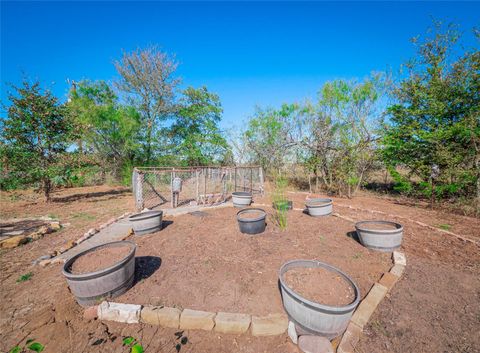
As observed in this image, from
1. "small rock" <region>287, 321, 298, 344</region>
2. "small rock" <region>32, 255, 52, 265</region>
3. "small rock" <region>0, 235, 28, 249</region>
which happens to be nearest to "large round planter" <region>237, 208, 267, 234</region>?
"small rock" <region>287, 321, 298, 344</region>

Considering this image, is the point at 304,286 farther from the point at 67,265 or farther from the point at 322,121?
the point at 322,121

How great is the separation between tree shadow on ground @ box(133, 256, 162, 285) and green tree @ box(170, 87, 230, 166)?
483 inches

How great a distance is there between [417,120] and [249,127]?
414 inches

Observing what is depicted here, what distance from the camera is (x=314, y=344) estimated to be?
5.99 ft

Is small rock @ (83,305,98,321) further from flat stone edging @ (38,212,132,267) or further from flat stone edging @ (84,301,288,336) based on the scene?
flat stone edging @ (38,212,132,267)

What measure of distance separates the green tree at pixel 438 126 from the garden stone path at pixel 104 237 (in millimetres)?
10630

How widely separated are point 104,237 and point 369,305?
5.27 metres

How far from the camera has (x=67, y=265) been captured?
7.94ft

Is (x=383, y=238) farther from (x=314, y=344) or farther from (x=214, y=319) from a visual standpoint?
(x=214, y=319)

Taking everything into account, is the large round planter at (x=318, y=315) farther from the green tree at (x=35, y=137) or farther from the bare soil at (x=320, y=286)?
the green tree at (x=35, y=137)

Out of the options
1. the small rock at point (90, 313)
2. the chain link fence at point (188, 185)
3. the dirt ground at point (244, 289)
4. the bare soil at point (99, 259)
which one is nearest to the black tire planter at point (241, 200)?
the chain link fence at point (188, 185)


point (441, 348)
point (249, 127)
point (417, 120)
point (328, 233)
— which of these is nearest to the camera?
point (441, 348)

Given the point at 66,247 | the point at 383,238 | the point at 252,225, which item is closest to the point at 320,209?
the point at 383,238

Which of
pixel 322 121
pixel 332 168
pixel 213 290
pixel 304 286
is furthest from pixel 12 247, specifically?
pixel 322 121
